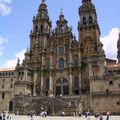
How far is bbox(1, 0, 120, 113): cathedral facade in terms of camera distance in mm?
59219

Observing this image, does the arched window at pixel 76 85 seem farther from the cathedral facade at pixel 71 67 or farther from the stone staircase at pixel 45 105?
the stone staircase at pixel 45 105

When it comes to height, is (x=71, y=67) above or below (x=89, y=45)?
below

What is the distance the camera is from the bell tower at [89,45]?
62.4 m

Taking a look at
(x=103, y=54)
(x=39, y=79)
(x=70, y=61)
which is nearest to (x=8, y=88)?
(x=39, y=79)

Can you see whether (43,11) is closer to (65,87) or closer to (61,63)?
(61,63)

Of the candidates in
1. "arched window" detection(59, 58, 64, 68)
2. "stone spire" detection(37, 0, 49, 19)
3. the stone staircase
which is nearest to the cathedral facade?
"arched window" detection(59, 58, 64, 68)

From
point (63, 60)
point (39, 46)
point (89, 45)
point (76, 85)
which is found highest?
point (39, 46)

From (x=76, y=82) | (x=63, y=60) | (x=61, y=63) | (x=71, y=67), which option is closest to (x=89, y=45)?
(x=71, y=67)

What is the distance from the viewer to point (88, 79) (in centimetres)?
6262

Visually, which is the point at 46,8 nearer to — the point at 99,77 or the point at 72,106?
the point at 99,77

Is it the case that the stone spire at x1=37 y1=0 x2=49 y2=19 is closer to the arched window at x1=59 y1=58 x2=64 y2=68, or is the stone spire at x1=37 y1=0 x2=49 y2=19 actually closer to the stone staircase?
the arched window at x1=59 y1=58 x2=64 y2=68

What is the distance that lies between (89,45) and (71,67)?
27.1ft

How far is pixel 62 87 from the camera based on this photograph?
67812mm

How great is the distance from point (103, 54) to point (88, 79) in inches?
306
